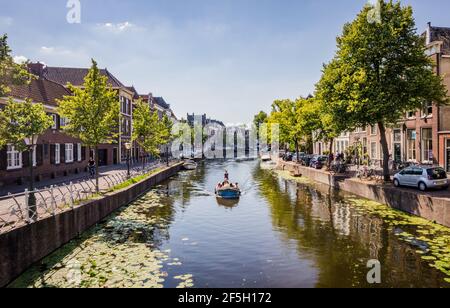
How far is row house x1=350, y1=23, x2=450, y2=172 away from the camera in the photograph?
31.8m

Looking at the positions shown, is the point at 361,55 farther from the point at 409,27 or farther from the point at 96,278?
the point at 96,278

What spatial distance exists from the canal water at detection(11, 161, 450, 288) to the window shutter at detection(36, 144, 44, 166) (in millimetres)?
12459

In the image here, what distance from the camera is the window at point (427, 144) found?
34.0 m

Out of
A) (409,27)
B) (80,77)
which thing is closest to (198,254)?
(409,27)

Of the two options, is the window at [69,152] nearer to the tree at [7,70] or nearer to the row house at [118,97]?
the row house at [118,97]

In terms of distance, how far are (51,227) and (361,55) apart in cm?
2299

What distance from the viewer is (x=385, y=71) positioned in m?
25.5

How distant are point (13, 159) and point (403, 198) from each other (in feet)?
94.7

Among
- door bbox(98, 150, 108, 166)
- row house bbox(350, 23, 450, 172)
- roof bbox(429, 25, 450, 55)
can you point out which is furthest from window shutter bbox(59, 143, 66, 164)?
roof bbox(429, 25, 450, 55)

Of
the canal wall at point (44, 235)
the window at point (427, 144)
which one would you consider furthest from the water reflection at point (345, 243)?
the window at point (427, 144)

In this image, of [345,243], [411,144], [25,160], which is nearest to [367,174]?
[411,144]

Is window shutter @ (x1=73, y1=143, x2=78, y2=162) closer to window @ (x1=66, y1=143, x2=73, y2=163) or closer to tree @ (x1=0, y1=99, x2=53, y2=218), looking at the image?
window @ (x1=66, y1=143, x2=73, y2=163)

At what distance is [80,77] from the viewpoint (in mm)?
54750

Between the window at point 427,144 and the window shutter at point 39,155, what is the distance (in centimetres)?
3694
